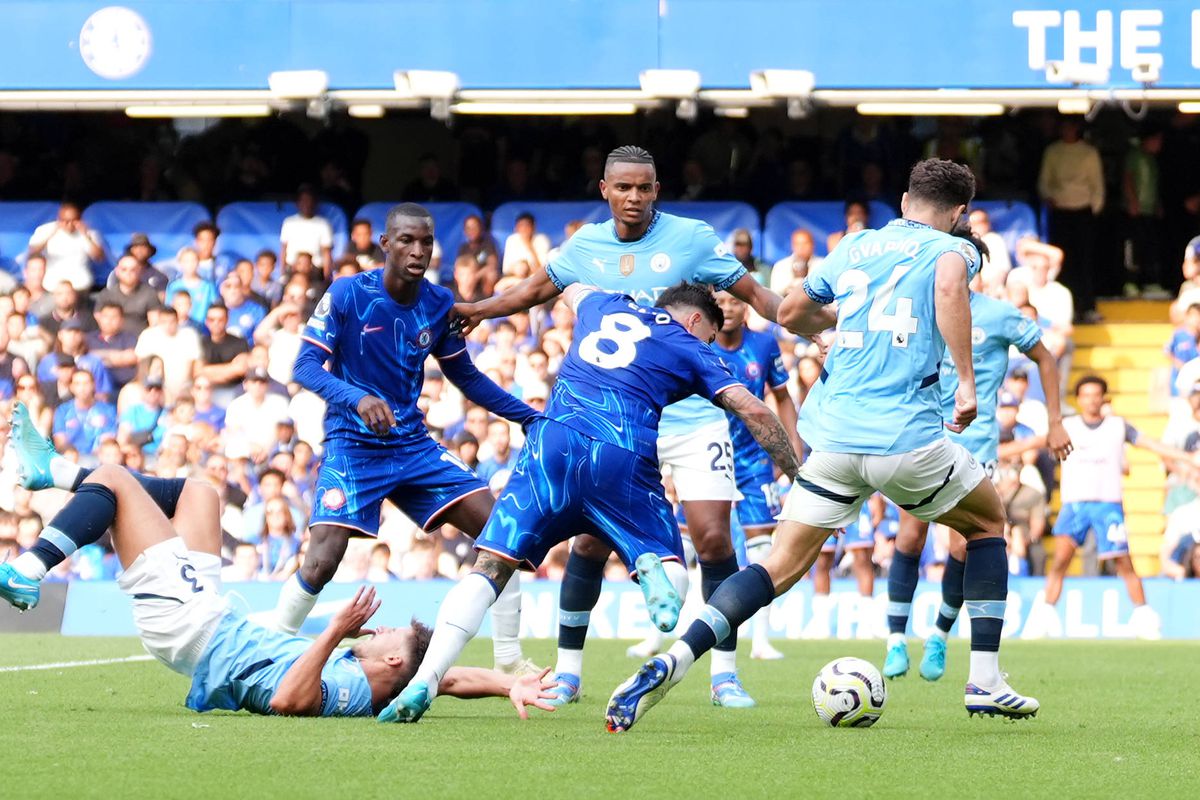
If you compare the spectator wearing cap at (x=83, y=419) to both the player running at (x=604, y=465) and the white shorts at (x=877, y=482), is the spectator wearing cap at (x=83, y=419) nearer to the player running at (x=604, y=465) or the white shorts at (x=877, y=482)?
the player running at (x=604, y=465)

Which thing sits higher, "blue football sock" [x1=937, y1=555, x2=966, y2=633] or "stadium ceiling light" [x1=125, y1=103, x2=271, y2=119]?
"stadium ceiling light" [x1=125, y1=103, x2=271, y2=119]

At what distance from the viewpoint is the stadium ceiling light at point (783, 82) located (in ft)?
61.1

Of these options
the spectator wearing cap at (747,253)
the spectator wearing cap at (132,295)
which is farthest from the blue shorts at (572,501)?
the spectator wearing cap at (132,295)

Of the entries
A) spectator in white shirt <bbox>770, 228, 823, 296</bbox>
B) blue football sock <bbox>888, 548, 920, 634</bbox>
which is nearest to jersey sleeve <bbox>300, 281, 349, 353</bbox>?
blue football sock <bbox>888, 548, 920, 634</bbox>

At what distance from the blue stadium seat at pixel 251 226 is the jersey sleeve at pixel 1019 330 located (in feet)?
37.2

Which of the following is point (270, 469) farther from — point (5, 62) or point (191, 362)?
point (5, 62)

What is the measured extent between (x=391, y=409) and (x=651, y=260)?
1611 mm

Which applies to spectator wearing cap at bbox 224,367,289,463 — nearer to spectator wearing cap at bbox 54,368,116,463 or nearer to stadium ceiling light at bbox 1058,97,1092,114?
spectator wearing cap at bbox 54,368,116,463

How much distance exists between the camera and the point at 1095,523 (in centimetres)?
1733

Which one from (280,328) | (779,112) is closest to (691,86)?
(779,112)

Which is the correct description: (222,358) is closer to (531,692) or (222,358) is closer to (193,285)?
(193,285)

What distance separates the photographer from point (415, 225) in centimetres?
925

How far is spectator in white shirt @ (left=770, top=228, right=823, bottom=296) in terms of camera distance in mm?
19250

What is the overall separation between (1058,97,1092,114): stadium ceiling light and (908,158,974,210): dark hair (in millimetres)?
10949
